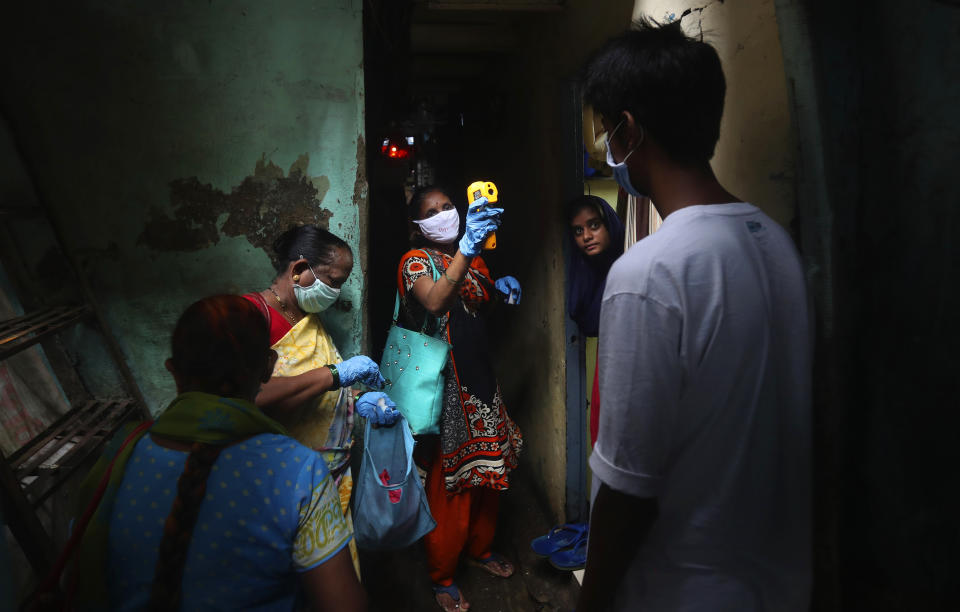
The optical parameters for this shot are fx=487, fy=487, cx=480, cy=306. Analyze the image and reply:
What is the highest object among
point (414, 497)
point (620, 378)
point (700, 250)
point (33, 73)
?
point (33, 73)

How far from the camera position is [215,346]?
0.99m

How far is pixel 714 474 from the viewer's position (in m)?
0.82

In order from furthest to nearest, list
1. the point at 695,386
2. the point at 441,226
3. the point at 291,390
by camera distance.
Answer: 1. the point at 441,226
2. the point at 291,390
3. the point at 695,386

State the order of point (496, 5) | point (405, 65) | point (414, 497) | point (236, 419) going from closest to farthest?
point (236, 419)
point (414, 497)
point (496, 5)
point (405, 65)

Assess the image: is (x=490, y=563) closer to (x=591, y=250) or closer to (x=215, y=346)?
(x=591, y=250)

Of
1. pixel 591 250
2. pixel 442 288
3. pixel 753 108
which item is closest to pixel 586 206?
pixel 591 250

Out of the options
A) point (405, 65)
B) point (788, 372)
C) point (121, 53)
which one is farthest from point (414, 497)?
point (405, 65)

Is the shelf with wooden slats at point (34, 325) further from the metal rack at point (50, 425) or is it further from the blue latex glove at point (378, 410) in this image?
the blue latex glove at point (378, 410)

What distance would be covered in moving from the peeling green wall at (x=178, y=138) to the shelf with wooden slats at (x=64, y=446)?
18cm

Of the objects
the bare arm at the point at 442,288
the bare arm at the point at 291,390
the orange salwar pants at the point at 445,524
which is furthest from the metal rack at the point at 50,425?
the orange salwar pants at the point at 445,524

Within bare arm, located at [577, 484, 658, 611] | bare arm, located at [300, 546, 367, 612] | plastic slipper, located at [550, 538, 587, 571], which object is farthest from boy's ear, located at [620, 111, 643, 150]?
plastic slipper, located at [550, 538, 587, 571]

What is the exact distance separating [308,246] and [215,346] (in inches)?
31.9

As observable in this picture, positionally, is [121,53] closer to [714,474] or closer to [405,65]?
[405,65]

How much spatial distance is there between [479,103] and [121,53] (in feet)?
9.92
